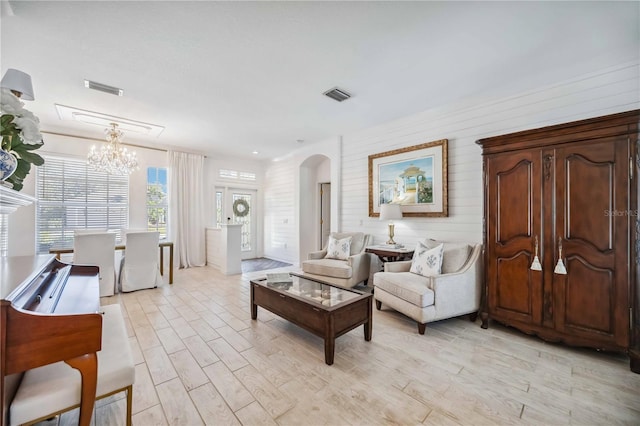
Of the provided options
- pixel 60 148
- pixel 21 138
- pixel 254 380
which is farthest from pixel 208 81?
pixel 60 148

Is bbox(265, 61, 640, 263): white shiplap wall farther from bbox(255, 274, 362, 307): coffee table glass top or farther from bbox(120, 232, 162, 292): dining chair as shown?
bbox(120, 232, 162, 292): dining chair

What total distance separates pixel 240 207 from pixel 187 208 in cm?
139

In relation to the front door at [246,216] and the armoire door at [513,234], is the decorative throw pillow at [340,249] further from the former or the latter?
the front door at [246,216]

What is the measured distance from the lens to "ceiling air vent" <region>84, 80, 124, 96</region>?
9.82 feet

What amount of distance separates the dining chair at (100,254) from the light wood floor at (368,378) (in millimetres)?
1369

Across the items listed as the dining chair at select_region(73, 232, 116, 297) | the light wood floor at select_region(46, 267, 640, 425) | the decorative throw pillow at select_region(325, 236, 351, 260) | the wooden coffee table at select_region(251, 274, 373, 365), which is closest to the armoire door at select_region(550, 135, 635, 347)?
the light wood floor at select_region(46, 267, 640, 425)

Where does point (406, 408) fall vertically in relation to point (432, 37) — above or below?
below

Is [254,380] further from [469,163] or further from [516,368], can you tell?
[469,163]

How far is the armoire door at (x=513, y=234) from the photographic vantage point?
8.19 feet

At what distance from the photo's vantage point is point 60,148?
4.65 m

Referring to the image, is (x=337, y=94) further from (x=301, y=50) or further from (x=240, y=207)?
(x=240, y=207)

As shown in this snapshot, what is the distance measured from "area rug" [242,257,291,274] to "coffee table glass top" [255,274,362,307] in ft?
9.33

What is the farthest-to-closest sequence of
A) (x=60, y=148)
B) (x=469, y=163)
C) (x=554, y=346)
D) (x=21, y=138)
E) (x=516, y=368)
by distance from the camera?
(x=60, y=148) → (x=469, y=163) → (x=554, y=346) → (x=516, y=368) → (x=21, y=138)

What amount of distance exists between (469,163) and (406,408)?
9.59 feet
